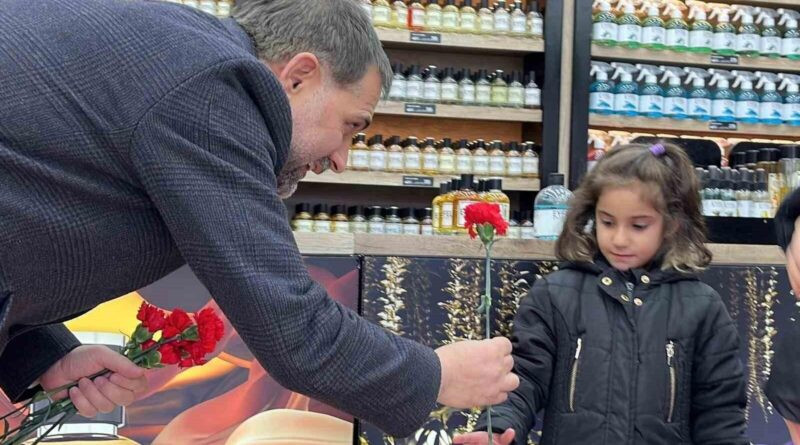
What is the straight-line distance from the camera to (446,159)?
4.43 m

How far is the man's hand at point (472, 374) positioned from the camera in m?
1.19

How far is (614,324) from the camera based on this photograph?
7.45ft

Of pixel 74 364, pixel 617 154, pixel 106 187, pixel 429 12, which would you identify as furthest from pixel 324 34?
pixel 429 12

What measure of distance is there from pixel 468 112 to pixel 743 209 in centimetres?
168

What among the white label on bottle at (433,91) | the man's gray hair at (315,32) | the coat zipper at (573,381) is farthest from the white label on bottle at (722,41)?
the man's gray hair at (315,32)

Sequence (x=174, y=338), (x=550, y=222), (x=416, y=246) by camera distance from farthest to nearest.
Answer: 1. (x=550, y=222)
2. (x=416, y=246)
3. (x=174, y=338)

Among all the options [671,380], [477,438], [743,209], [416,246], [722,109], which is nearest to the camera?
[477,438]

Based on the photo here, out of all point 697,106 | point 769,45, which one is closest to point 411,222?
point 697,106

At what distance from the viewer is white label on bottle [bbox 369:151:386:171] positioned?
14.5ft

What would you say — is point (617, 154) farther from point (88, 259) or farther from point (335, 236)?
point (88, 259)

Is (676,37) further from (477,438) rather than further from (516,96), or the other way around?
(477,438)

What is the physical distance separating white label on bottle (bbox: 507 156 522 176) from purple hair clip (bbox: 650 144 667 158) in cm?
191

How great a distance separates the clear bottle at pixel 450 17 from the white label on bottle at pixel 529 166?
646mm

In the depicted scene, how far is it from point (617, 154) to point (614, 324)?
47 cm
